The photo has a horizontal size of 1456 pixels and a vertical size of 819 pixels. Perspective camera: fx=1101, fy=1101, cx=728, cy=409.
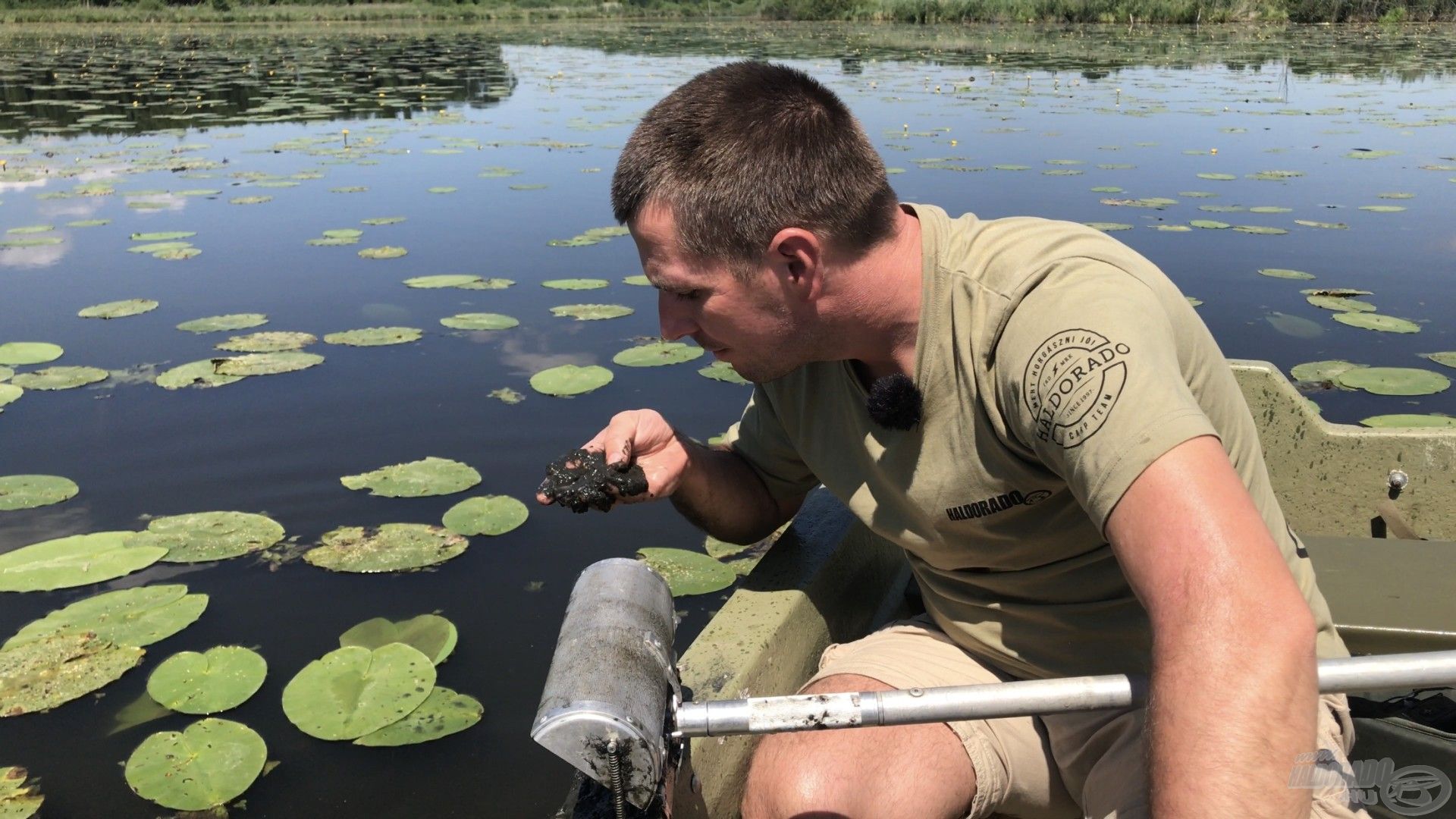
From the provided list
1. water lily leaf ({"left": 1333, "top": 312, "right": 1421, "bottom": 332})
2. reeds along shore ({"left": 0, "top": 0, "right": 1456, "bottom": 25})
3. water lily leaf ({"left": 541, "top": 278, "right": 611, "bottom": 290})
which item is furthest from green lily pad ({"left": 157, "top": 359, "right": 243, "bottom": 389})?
reeds along shore ({"left": 0, "top": 0, "right": 1456, "bottom": 25})

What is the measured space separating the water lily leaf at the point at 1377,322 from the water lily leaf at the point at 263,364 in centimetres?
457

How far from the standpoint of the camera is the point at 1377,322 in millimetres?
4941

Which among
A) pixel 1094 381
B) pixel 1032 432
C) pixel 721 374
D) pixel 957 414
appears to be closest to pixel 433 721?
Result: pixel 957 414

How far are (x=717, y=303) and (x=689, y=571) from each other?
170cm

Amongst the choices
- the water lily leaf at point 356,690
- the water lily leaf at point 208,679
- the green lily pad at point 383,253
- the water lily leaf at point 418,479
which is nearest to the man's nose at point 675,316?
the water lily leaf at point 356,690

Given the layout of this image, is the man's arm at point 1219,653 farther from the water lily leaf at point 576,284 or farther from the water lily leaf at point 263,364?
the water lily leaf at point 576,284

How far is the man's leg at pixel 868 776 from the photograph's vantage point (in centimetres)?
154

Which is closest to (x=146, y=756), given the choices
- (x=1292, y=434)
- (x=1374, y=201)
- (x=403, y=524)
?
(x=403, y=524)

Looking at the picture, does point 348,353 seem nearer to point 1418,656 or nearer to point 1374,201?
point 1418,656

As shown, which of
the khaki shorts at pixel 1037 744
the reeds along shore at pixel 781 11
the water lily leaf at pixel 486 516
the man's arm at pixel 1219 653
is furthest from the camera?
the reeds along shore at pixel 781 11

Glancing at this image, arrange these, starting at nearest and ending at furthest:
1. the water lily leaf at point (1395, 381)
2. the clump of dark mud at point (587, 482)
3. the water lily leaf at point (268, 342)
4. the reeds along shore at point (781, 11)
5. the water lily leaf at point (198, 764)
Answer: the clump of dark mud at point (587, 482)
the water lily leaf at point (198, 764)
the water lily leaf at point (1395, 381)
the water lily leaf at point (268, 342)
the reeds along shore at point (781, 11)

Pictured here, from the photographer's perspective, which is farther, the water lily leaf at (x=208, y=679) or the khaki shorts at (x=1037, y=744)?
the water lily leaf at (x=208, y=679)

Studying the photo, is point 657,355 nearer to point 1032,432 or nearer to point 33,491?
point 33,491

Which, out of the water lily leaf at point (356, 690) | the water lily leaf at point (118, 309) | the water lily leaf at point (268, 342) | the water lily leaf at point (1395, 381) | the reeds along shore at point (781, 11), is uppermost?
the reeds along shore at point (781, 11)
